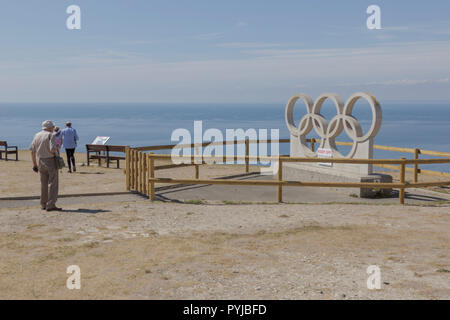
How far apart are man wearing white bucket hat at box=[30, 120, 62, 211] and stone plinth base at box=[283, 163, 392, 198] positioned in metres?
7.43

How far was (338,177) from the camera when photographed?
1399 cm

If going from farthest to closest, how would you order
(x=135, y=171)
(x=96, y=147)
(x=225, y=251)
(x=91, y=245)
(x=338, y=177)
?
1. (x=96, y=147)
2. (x=338, y=177)
3. (x=135, y=171)
4. (x=91, y=245)
5. (x=225, y=251)

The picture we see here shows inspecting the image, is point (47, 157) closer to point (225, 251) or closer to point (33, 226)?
point (33, 226)

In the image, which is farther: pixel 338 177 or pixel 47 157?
pixel 338 177

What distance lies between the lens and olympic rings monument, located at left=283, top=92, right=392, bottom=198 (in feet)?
43.5

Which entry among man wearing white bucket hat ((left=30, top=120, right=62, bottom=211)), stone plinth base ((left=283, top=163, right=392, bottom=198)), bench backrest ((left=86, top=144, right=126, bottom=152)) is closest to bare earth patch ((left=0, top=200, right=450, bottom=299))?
man wearing white bucket hat ((left=30, top=120, right=62, bottom=211))

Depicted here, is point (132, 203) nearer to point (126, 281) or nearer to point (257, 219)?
point (257, 219)

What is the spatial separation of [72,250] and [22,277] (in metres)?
1.28

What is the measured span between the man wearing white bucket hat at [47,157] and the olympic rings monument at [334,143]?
7517 millimetres

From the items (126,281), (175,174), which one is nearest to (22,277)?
(126,281)

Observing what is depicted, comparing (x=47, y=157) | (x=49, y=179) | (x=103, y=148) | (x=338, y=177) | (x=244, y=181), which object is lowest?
(x=338, y=177)

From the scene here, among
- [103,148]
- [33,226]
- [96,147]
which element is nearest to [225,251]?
[33,226]

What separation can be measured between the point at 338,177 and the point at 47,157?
25.3 ft

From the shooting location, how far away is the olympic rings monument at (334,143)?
13250mm
